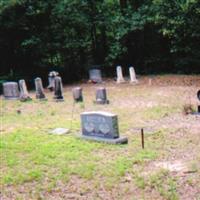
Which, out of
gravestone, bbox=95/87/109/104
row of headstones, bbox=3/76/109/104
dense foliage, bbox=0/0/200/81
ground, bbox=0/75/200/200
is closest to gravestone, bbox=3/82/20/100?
row of headstones, bbox=3/76/109/104

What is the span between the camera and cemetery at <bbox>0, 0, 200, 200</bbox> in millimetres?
7863

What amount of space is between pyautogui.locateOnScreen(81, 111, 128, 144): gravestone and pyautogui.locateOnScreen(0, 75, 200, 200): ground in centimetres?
24

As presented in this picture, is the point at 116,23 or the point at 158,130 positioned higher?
the point at 116,23

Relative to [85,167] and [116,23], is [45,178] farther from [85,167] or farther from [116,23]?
[116,23]

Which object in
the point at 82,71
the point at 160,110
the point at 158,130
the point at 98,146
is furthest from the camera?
the point at 82,71

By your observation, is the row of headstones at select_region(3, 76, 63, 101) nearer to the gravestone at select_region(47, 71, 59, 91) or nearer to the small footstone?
the gravestone at select_region(47, 71, 59, 91)

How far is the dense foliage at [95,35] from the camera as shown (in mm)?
20547

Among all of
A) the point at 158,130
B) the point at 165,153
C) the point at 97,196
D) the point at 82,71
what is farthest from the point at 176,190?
the point at 82,71

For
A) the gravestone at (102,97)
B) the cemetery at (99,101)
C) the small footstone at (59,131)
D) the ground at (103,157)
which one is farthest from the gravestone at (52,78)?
the small footstone at (59,131)

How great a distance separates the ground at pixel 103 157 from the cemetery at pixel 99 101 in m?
0.02

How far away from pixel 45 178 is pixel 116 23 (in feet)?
51.9

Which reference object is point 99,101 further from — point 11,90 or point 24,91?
point 11,90

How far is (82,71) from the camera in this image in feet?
79.2

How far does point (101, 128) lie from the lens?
410 inches
